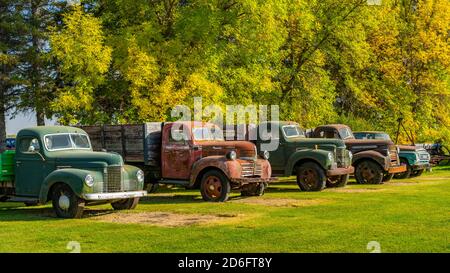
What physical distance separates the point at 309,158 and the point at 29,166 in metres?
8.72

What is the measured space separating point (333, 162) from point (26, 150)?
943cm

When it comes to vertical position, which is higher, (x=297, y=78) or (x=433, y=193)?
(x=297, y=78)

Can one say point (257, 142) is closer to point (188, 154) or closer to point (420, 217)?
point (188, 154)

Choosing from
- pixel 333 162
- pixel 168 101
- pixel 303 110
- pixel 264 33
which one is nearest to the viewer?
pixel 333 162

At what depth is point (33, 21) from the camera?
28.7 meters

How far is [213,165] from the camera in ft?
47.6

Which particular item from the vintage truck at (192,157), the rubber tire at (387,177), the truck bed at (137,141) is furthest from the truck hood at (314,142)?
the truck bed at (137,141)

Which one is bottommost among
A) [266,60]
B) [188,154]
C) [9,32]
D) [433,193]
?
[433,193]

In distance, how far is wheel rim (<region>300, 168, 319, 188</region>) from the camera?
17.6 m

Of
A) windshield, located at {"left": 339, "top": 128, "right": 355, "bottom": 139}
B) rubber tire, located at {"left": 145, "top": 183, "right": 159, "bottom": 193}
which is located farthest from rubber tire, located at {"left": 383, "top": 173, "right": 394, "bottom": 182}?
rubber tire, located at {"left": 145, "top": 183, "right": 159, "bottom": 193}

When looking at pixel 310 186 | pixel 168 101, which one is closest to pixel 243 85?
pixel 168 101

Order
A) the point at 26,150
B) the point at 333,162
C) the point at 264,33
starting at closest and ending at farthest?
the point at 26,150, the point at 333,162, the point at 264,33

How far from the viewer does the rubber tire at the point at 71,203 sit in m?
11.6

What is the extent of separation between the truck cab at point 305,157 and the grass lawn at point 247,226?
1.98 m
